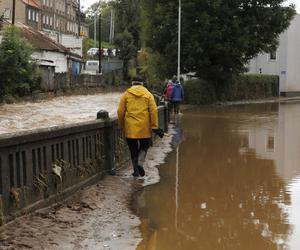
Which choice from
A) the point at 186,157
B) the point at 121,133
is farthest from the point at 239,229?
the point at 186,157

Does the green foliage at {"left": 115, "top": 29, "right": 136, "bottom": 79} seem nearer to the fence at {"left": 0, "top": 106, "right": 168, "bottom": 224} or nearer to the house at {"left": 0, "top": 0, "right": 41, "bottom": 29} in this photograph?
the house at {"left": 0, "top": 0, "right": 41, "bottom": 29}

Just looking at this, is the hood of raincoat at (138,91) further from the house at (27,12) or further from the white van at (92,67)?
the house at (27,12)

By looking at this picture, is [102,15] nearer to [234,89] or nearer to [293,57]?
[293,57]

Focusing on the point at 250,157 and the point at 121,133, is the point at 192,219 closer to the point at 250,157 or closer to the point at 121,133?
the point at 121,133

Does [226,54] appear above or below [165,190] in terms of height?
above

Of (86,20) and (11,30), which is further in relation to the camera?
(86,20)

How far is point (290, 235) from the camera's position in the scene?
7.19 m

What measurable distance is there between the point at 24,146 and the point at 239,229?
109 inches

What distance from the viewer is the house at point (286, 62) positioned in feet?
190

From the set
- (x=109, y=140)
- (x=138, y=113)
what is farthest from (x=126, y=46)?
(x=138, y=113)

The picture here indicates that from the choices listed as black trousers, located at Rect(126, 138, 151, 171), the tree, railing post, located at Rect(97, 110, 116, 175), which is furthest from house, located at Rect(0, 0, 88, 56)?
black trousers, located at Rect(126, 138, 151, 171)

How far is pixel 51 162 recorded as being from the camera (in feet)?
26.4

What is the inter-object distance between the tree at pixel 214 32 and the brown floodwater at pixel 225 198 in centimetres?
2104

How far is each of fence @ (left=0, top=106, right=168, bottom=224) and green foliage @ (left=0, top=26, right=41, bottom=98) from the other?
22.8m
